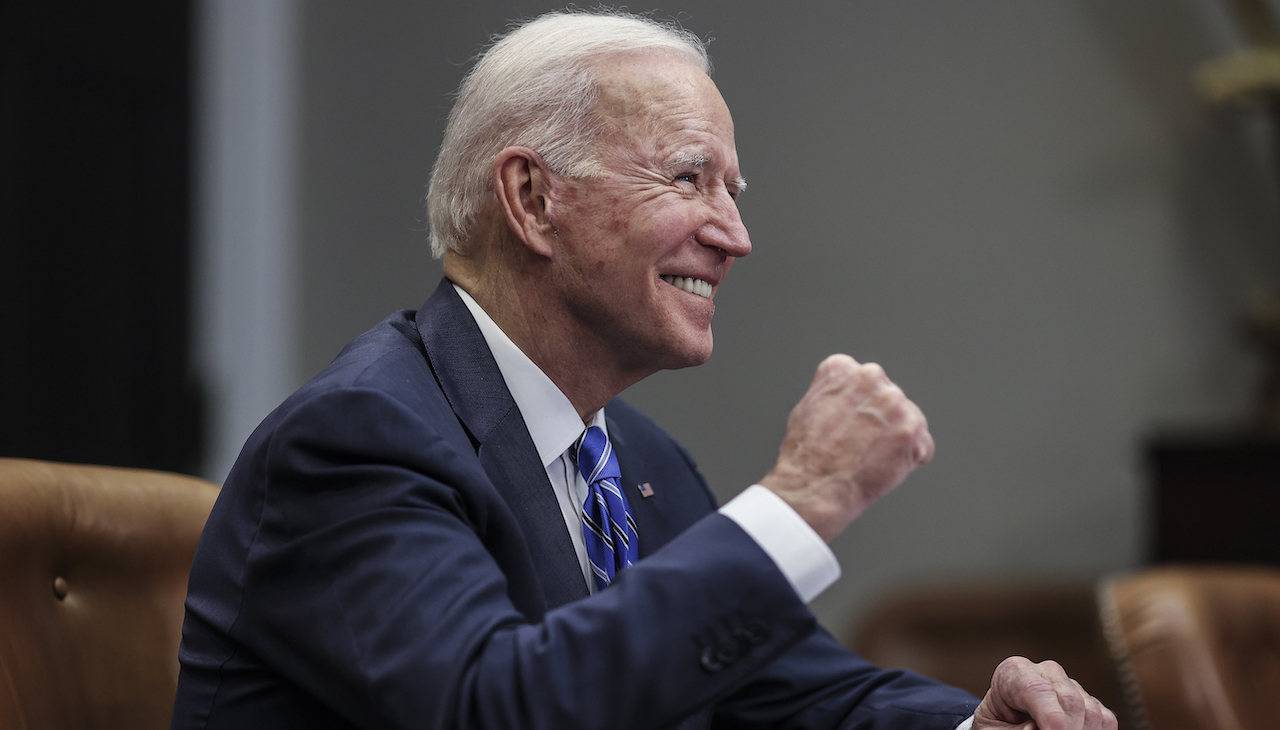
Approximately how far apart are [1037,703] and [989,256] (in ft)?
7.97

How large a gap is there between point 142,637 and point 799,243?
2.46 m

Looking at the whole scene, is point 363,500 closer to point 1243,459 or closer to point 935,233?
point 1243,459

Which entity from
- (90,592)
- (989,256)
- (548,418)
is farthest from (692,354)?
(989,256)

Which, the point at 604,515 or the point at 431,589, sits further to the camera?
the point at 604,515

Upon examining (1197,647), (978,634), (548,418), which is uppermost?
(548,418)

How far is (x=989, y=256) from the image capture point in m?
3.36

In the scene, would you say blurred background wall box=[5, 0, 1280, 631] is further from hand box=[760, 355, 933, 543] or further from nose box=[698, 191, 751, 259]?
hand box=[760, 355, 933, 543]

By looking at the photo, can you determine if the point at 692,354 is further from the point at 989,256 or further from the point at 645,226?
the point at 989,256

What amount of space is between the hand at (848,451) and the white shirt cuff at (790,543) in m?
0.02

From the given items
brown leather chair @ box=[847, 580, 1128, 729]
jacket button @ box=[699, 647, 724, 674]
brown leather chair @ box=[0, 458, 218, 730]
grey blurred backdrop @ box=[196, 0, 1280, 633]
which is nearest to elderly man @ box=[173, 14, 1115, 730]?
jacket button @ box=[699, 647, 724, 674]

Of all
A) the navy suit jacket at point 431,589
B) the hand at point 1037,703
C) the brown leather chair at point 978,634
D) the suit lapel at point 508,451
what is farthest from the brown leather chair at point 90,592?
the brown leather chair at point 978,634

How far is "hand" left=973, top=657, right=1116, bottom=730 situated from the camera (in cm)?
110

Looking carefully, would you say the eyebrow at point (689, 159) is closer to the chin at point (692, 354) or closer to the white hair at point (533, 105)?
the white hair at point (533, 105)

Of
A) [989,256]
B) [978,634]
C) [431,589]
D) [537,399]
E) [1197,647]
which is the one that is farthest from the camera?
[989,256]
